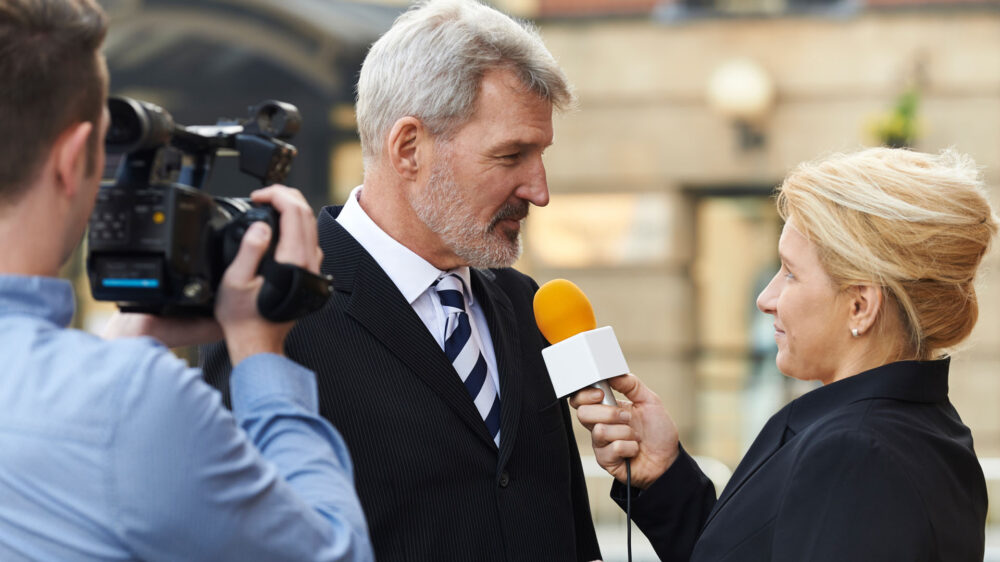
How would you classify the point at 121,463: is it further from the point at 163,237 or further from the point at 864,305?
the point at 864,305

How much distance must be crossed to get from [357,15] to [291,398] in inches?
266

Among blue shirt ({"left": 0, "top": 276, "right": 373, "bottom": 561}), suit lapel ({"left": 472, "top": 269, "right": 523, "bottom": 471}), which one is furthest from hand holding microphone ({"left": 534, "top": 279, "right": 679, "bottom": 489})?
blue shirt ({"left": 0, "top": 276, "right": 373, "bottom": 561})

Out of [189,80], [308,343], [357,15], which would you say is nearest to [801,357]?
[308,343]

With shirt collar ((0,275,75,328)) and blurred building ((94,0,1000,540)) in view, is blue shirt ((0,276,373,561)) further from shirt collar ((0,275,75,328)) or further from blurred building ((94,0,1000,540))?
blurred building ((94,0,1000,540))

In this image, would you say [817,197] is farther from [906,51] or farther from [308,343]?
[906,51]

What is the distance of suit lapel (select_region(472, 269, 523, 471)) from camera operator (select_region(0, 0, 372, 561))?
100cm

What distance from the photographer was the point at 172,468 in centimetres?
123

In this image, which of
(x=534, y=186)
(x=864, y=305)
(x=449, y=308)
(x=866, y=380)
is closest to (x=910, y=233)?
(x=864, y=305)

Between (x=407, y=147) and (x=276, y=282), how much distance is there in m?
1.13

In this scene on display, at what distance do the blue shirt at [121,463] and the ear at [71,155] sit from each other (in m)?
0.12

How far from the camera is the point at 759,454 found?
7.43 ft

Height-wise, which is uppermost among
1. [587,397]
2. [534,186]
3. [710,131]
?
[534,186]

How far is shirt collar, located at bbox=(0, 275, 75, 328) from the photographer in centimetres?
130

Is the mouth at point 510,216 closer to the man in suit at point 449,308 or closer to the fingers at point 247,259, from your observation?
the man in suit at point 449,308
